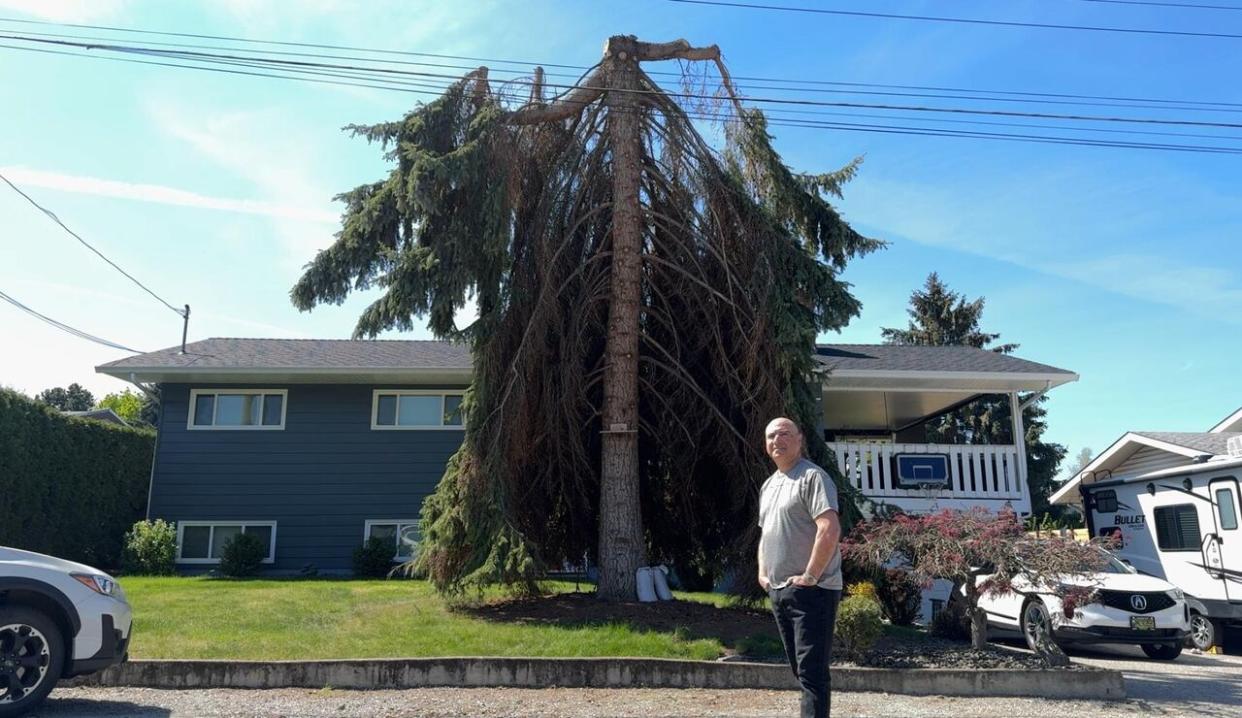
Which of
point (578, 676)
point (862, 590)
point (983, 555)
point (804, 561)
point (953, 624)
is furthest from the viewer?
point (953, 624)

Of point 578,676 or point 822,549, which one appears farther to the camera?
point 578,676

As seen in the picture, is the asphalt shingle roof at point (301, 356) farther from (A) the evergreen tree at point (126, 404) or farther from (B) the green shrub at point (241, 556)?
(A) the evergreen tree at point (126, 404)

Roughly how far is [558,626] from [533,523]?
2.30 meters

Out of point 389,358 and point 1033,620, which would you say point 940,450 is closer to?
point 1033,620

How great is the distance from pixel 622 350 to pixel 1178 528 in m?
8.51

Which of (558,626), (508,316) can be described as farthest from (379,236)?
(558,626)

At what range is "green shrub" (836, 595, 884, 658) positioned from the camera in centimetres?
696

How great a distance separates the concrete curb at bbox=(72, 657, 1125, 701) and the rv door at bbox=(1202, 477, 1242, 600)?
573cm

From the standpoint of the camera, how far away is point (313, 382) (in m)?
16.6

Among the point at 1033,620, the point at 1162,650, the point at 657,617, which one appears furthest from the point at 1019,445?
the point at 657,617

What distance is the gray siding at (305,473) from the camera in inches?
640

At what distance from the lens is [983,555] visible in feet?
23.5

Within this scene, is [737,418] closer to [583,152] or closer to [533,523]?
[533,523]

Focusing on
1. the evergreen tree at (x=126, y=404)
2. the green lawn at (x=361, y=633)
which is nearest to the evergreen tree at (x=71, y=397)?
the evergreen tree at (x=126, y=404)
